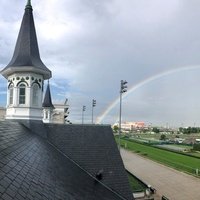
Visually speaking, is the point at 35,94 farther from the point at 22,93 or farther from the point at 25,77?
the point at 25,77

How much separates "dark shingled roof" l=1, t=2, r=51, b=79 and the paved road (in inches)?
699

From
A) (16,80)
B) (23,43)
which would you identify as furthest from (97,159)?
(23,43)

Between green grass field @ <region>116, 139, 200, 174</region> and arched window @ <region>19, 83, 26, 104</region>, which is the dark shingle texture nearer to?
arched window @ <region>19, 83, 26, 104</region>

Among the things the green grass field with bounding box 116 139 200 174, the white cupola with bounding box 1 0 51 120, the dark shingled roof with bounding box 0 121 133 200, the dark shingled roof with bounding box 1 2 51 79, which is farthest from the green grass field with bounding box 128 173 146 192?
the dark shingled roof with bounding box 1 2 51 79

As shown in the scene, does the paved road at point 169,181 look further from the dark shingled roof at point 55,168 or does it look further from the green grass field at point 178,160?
the dark shingled roof at point 55,168

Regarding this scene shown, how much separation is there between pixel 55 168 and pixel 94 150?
513 centimetres

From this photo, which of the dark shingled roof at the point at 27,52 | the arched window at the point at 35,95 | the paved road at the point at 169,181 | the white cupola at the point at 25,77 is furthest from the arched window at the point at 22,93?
the paved road at the point at 169,181

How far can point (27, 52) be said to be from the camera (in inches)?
663

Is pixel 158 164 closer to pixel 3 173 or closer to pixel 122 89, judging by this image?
pixel 122 89

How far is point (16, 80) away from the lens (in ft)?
55.1

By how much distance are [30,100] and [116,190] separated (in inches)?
273

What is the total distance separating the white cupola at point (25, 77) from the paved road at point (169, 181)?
54.8 feet

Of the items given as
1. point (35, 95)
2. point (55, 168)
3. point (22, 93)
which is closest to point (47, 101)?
point (35, 95)

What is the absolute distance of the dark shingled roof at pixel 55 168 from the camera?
7132 millimetres
